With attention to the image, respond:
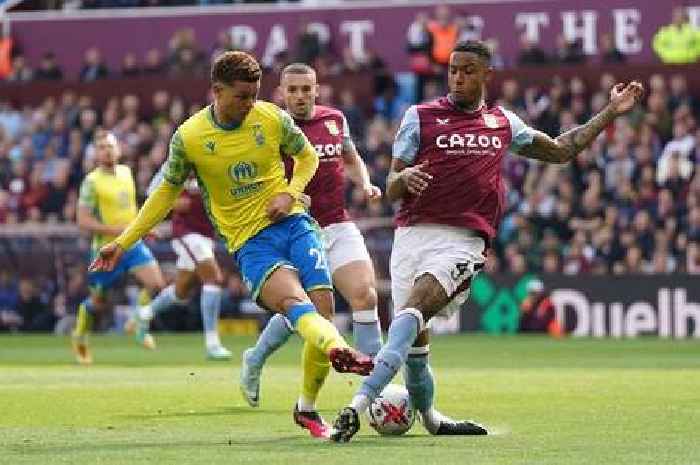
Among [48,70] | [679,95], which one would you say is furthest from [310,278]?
[48,70]

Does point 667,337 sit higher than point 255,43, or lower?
lower

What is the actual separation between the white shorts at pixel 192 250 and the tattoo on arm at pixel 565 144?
11733mm

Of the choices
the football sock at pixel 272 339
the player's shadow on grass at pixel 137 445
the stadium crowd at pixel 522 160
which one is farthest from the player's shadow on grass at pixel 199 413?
the stadium crowd at pixel 522 160

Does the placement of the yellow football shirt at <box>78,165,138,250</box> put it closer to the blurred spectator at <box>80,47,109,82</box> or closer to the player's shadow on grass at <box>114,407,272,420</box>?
the player's shadow on grass at <box>114,407,272,420</box>

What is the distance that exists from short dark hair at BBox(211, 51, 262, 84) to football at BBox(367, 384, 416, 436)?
208cm

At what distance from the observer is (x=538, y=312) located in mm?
29234

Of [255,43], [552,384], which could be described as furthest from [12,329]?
[552,384]

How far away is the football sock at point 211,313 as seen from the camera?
23000 mm

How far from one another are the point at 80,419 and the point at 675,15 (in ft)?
64.9

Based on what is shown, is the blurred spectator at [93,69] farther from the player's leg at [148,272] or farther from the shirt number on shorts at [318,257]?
the shirt number on shorts at [318,257]

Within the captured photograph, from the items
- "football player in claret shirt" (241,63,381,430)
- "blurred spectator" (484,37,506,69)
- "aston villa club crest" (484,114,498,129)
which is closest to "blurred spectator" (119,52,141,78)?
"blurred spectator" (484,37,506,69)

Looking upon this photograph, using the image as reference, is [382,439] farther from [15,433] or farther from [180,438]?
[15,433]

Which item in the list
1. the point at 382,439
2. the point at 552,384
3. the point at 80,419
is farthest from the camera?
the point at 552,384

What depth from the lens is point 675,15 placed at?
104 ft
